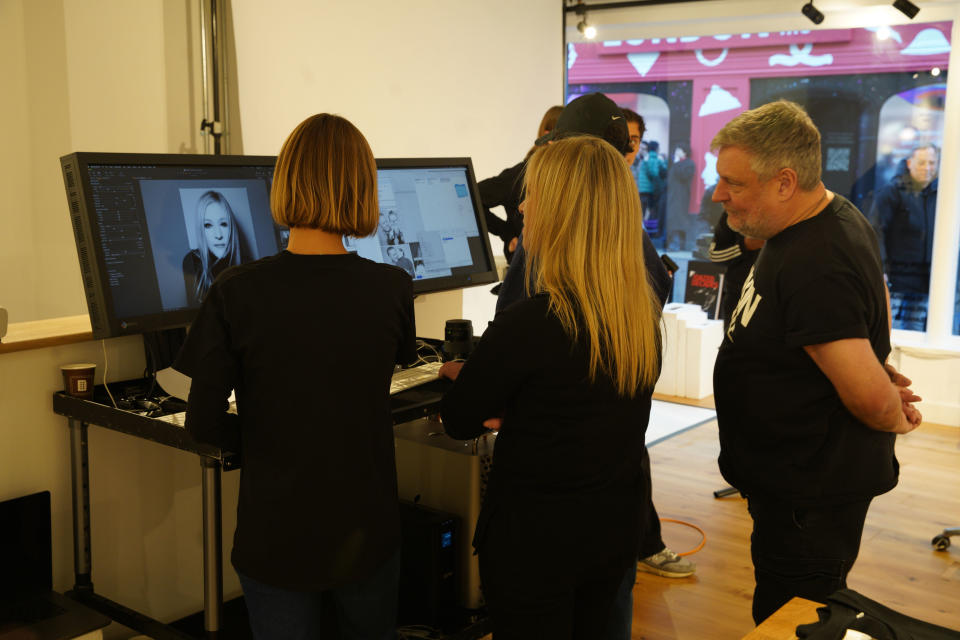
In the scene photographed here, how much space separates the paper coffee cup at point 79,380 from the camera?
216 cm

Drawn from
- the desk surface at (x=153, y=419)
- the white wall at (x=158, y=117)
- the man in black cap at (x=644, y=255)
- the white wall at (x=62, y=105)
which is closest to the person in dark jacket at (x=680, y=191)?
the white wall at (x=158, y=117)

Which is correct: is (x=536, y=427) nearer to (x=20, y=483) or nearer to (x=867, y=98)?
(x=20, y=483)

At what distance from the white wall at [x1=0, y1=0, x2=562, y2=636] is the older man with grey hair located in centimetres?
159

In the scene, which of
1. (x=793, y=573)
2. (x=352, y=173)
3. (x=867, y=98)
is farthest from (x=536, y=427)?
(x=867, y=98)

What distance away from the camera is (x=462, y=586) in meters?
2.67

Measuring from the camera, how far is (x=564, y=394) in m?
1.46

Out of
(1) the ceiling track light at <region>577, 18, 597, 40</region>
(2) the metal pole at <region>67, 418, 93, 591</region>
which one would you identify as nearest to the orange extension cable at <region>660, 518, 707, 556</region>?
(2) the metal pole at <region>67, 418, 93, 591</region>

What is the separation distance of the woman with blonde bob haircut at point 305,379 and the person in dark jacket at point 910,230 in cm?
505

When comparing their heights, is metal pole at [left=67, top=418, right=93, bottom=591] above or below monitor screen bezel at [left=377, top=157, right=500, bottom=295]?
below

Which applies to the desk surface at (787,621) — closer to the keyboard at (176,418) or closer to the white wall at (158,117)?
the keyboard at (176,418)

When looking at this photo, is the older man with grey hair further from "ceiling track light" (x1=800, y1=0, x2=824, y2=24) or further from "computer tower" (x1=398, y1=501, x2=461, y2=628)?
"ceiling track light" (x1=800, y1=0, x2=824, y2=24)

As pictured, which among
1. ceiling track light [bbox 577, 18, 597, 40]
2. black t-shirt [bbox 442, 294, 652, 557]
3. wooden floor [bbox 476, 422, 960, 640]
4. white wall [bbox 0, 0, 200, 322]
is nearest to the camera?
black t-shirt [bbox 442, 294, 652, 557]

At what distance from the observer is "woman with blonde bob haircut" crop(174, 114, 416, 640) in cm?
149

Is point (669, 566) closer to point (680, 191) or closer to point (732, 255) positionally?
point (732, 255)
